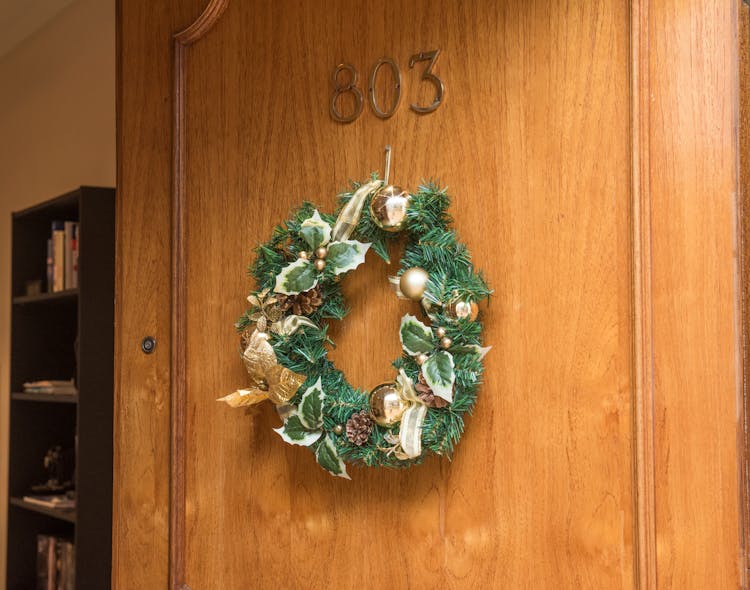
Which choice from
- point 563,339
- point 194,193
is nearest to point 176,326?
point 194,193

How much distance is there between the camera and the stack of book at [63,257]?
9.04ft

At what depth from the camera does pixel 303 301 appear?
1393mm

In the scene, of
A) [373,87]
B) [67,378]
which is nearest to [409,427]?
[373,87]

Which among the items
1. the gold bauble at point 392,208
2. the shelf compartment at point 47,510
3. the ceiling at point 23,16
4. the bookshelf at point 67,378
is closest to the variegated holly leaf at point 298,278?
the gold bauble at point 392,208

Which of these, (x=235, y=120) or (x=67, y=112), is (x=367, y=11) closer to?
(x=235, y=120)

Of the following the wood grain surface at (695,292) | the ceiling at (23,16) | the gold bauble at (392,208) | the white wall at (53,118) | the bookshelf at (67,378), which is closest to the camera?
the wood grain surface at (695,292)

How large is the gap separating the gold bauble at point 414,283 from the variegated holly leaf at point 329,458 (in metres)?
0.25

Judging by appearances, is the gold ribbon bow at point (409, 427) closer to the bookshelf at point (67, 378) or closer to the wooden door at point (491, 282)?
the wooden door at point (491, 282)

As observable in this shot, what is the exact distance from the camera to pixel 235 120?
160cm


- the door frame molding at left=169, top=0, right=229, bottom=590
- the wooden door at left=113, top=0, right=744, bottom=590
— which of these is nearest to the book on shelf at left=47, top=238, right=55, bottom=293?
the wooden door at left=113, top=0, right=744, bottom=590

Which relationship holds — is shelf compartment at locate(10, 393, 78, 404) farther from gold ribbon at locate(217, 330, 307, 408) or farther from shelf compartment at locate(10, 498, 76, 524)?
gold ribbon at locate(217, 330, 307, 408)

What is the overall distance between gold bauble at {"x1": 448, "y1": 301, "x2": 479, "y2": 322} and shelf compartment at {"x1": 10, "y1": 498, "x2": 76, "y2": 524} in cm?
169

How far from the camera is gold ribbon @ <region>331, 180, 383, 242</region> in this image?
1.33m

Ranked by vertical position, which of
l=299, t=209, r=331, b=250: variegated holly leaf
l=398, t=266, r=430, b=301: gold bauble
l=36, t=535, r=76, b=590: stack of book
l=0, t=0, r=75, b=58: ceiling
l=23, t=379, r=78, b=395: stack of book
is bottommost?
l=36, t=535, r=76, b=590: stack of book
